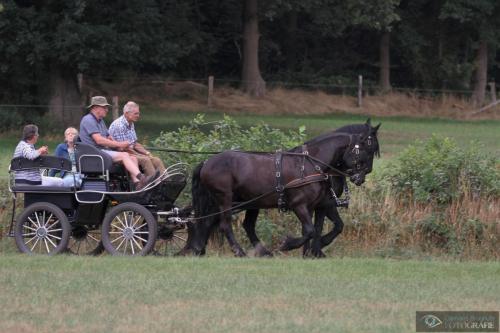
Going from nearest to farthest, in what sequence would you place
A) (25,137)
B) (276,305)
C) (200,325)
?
1. (200,325)
2. (276,305)
3. (25,137)

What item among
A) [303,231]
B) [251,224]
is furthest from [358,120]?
[303,231]

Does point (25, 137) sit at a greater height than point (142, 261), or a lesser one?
greater

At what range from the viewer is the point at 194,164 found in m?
14.5

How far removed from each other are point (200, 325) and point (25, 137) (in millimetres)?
5043

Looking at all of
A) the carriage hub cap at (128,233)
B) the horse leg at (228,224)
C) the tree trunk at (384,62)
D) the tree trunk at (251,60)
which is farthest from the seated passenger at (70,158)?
the tree trunk at (384,62)

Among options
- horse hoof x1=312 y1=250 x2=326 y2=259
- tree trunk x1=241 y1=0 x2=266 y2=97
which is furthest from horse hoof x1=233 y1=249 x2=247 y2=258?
tree trunk x1=241 y1=0 x2=266 y2=97

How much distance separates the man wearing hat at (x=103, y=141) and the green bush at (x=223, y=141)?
1992 millimetres

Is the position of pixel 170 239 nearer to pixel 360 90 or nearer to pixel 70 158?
pixel 70 158

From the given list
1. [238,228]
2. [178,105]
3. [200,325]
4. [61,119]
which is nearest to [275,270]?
[200,325]

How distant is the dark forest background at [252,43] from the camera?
2720cm

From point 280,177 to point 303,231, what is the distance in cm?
68

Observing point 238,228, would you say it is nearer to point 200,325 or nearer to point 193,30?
point 200,325

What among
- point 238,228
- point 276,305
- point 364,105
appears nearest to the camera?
point 276,305

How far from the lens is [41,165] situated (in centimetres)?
1249
